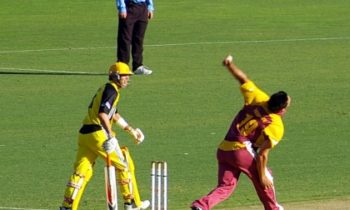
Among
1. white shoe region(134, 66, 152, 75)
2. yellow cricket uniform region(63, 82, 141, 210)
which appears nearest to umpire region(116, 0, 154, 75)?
white shoe region(134, 66, 152, 75)

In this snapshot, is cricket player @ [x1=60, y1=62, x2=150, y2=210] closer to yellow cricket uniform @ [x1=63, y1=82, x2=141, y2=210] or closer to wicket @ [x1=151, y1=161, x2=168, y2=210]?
yellow cricket uniform @ [x1=63, y1=82, x2=141, y2=210]

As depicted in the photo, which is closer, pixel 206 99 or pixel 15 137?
pixel 15 137

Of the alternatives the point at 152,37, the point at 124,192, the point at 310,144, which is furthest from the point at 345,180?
the point at 152,37

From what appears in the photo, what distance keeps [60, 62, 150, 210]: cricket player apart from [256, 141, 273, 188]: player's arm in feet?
5.41

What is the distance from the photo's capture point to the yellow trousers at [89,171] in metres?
14.7

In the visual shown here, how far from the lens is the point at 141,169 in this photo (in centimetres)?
1786

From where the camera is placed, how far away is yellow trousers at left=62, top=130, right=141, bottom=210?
577 inches

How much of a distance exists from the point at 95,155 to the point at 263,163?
2121 millimetres

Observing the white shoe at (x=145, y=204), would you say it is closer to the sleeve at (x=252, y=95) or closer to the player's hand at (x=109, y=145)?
the player's hand at (x=109, y=145)

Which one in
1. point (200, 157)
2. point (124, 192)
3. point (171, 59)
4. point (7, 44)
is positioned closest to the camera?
point (124, 192)

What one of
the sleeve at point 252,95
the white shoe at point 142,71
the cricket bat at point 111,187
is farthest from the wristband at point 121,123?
the white shoe at point 142,71

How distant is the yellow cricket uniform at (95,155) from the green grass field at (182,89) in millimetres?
993

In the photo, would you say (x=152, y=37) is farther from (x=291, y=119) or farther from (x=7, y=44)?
(x=291, y=119)

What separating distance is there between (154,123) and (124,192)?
634 centimetres
